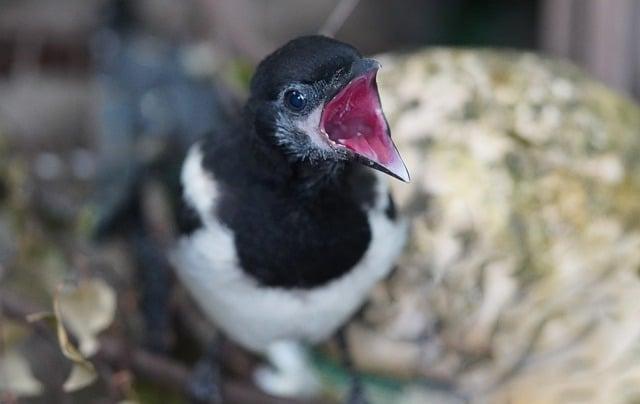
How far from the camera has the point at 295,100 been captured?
2.41 feet

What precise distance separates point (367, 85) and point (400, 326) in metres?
0.37

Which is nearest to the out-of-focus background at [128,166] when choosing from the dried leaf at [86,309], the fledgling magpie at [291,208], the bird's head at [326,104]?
the dried leaf at [86,309]

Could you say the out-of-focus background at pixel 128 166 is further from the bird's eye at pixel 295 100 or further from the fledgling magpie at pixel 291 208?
the bird's eye at pixel 295 100

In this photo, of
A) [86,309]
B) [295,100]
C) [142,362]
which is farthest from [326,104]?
[142,362]

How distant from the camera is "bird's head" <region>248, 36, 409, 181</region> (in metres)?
0.70

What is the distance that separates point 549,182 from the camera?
96 cm

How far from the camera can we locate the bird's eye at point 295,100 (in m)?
0.73

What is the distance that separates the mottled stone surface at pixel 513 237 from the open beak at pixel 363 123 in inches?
10.3

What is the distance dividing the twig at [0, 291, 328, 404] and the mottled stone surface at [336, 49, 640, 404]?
15 centimetres

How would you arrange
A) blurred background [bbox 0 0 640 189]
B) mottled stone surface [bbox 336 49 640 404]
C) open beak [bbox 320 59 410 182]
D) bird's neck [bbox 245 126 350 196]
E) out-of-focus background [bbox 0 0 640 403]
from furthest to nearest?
blurred background [bbox 0 0 640 189] < out-of-focus background [bbox 0 0 640 403] < mottled stone surface [bbox 336 49 640 404] < bird's neck [bbox 245 126 350 196] < open beak [bbox 320 59 410 182]

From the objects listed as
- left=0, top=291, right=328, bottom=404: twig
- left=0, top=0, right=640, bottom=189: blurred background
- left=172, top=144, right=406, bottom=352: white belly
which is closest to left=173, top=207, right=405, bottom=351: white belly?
left=172, top=144, right=406, bottom=352: white belly

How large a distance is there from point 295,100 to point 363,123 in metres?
0.06

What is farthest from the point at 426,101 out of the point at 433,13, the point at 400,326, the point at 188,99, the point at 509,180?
the point at 433,13

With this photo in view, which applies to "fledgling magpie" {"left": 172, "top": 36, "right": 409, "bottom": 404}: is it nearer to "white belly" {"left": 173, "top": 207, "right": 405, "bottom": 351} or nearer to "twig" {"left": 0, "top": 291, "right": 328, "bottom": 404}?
"white belly" {"left": 173, "top": 207, "right": 405, "bottom": 351}
